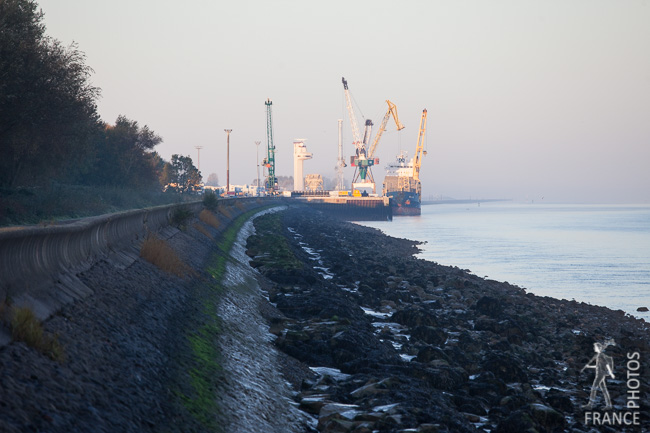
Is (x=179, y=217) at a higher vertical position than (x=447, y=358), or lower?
higher

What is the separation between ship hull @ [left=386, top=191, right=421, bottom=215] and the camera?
174 m

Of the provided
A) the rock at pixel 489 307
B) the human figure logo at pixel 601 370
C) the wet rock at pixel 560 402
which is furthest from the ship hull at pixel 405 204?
the wet rock at pixel 560 402

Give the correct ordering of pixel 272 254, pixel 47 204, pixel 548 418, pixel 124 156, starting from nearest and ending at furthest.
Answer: pixel 548 418, pixel 272 254, pixel 47 204, pixel 124 156

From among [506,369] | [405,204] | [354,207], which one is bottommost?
[506,369]

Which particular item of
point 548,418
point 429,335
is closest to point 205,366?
point 548,418

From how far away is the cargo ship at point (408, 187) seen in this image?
17450 centimetres

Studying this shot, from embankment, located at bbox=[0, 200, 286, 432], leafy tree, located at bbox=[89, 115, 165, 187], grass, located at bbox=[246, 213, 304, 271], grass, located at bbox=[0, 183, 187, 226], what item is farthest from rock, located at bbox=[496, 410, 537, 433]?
leafy tree, located at bbox=[89, 115, 165, 187]

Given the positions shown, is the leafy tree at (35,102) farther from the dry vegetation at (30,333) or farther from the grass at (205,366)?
the dry vegetation at (30,333)

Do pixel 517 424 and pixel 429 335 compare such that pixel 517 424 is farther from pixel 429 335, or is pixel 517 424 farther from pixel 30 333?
pixel 429 335

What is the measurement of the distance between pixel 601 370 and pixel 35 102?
2604cm

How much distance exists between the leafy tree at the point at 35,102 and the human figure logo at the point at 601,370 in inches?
→ 960

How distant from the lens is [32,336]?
6.43 meters

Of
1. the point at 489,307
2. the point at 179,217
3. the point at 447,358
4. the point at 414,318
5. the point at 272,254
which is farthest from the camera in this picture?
the point at 272,254

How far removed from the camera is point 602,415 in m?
11.3
